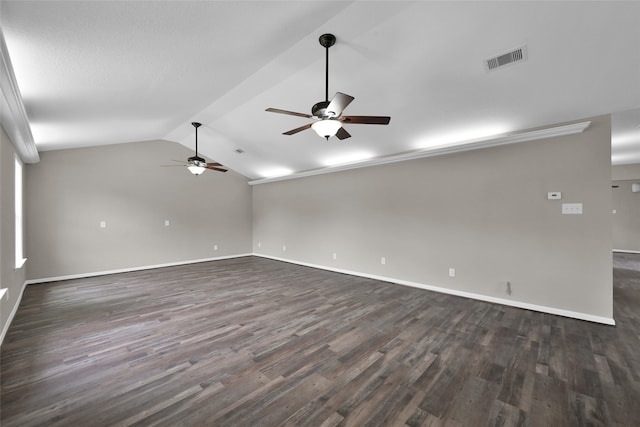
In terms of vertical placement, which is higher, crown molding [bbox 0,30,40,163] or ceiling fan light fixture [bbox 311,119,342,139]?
crown molding [bbox 0,30,40,163]

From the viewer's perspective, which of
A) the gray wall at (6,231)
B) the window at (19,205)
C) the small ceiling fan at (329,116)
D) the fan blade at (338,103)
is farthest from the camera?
the window at (19,205)

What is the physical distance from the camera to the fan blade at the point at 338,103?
228cm

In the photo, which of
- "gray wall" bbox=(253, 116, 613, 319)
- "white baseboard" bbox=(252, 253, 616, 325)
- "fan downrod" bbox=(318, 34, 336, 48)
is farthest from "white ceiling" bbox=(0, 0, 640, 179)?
"white baseboard" bbox=(252, 253, 616, 325)

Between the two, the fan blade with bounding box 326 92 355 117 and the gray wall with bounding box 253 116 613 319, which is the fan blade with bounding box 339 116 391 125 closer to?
the fan blade with bounding box 326 92 355 117

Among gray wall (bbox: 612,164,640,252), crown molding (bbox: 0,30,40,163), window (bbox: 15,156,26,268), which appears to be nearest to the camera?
crown molding (bbox: 0,30,40,163)

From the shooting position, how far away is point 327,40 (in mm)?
2645

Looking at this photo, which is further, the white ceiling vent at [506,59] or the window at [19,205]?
the window at [19,205]

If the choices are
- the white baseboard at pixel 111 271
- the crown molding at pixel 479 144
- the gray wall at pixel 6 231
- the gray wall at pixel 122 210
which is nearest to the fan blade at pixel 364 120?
the crown molding at pixel 479 144

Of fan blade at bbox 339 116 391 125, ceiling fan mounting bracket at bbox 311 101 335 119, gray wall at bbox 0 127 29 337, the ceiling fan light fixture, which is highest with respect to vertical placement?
ceiling fan mounting bracket at bbox 311 101 335 119

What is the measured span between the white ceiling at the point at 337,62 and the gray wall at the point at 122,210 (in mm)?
1407

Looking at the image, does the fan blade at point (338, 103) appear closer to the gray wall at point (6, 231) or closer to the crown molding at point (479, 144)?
the crown molding at point (479, 144)

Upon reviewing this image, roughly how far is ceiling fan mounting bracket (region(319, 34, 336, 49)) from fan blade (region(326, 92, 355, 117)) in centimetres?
71

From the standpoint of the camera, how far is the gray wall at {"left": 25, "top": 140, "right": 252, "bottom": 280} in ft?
17.5

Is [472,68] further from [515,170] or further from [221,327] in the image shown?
[221,327]
